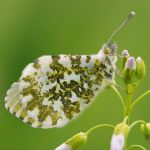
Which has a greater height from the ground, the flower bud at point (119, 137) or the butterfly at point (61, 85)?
the butterfly at point (61, 85)

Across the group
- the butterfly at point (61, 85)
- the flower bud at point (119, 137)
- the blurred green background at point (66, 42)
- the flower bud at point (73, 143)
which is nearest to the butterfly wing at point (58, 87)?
the butterfly at point (61, 85)

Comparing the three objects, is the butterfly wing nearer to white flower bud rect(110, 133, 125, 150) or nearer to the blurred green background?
white flower bud rect(110, 133, 125, 150)

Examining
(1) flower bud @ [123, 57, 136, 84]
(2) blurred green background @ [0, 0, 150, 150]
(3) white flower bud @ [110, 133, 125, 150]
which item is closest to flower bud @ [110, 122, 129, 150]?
(3) white flower bud @ [110, 133, 125, 150]

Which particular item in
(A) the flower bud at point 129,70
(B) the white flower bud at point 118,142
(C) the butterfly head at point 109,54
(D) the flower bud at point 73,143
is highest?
(C) the butterfly head at point 109,54

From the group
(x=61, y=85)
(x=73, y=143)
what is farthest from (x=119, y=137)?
(x=61, y=85)

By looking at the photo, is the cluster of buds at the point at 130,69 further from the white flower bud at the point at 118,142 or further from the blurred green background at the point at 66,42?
the blurred green background at the point at 66,42

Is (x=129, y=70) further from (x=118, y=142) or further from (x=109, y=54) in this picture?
(x=118, y=142)

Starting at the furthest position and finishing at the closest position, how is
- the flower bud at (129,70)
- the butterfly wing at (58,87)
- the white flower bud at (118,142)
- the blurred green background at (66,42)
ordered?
1. the blurred green background at (66,42)
2. the butterfly wing at (58,87)
3. the flower bud at (129,70)
4. the white flower bud at (118,142)

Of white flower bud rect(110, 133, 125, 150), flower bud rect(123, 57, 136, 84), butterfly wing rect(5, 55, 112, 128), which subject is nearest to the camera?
white flower bud rect(110, 133, 125, 150)
